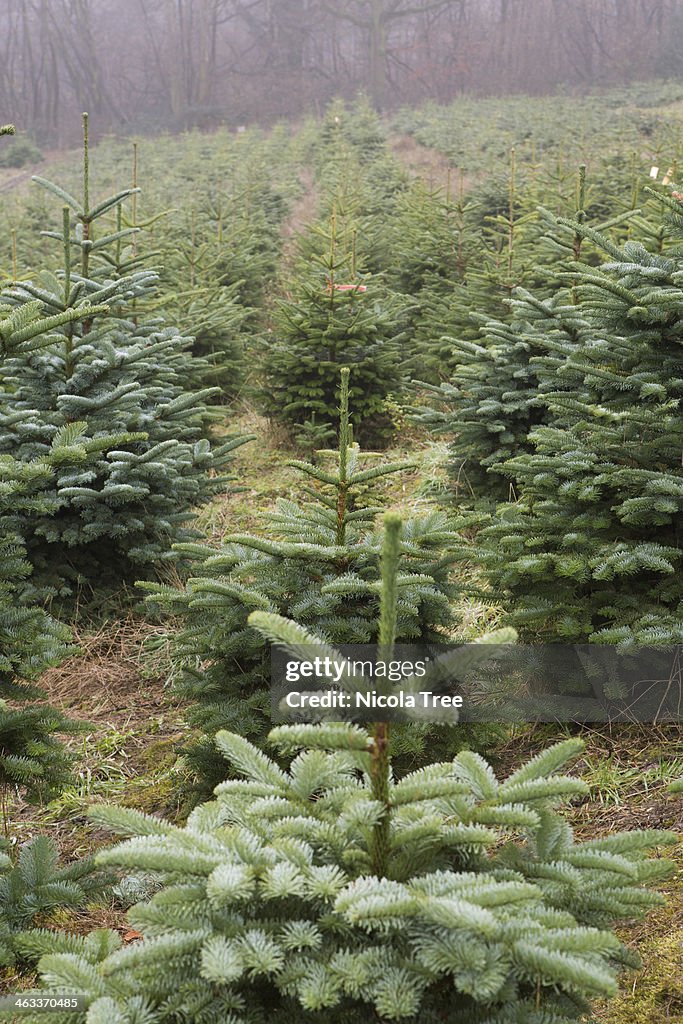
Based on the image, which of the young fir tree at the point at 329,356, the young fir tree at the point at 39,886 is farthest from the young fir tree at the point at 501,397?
the young fir tree at the point at 39,886

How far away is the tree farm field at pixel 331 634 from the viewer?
56.4 inches

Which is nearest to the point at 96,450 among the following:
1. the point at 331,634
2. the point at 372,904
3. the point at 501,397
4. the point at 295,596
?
the point at 295,596

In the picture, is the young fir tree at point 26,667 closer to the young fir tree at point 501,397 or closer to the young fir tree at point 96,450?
the young fir tree at point 96,450

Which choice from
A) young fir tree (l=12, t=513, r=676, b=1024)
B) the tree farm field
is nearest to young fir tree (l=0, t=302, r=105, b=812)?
the tree farm field

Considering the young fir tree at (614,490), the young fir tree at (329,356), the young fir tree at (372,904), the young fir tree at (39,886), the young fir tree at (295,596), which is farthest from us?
the young fir tree at (329,356)

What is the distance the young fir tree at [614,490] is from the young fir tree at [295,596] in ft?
2.11

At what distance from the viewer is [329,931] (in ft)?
4.83

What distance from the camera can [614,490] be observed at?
→ 12.2 ft

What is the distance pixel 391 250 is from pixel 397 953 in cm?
1090

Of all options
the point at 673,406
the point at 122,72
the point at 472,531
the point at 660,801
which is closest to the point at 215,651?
the point at 660,801

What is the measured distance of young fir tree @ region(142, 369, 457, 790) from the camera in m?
2.94

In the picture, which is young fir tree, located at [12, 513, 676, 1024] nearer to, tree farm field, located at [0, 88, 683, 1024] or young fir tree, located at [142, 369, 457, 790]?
tree farm field, located at [0, 88, 683, 1024]

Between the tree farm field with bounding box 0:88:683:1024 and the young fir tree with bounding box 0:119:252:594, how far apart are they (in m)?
0.03

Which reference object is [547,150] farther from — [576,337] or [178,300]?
[576,337]
